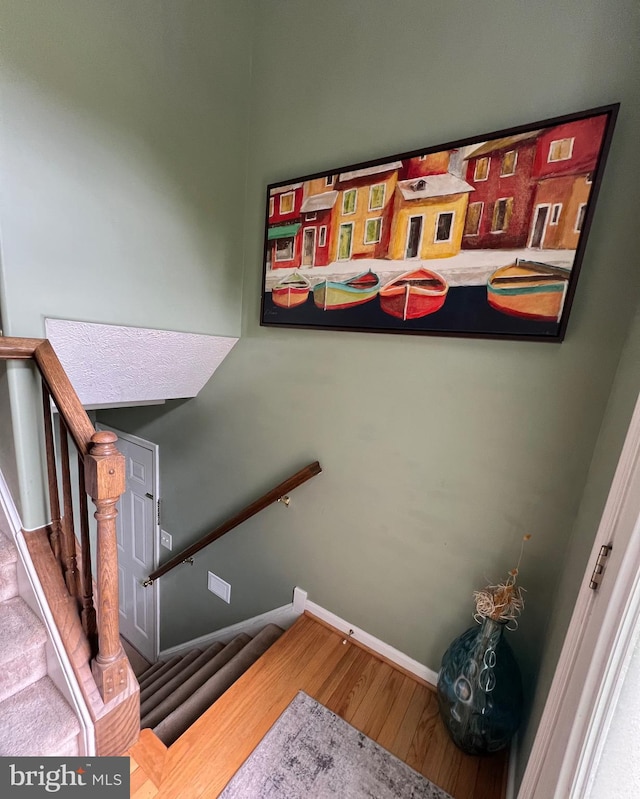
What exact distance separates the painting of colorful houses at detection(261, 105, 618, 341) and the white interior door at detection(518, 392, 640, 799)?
0.53 meters

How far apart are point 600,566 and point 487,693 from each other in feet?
2.22

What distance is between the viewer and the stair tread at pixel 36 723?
90 centimetres

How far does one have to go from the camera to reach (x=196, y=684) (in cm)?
153

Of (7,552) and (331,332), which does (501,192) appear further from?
(7,552)

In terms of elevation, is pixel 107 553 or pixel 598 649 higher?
pixel 598 649

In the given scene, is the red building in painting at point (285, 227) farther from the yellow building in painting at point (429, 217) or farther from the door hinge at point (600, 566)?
the door hinge at point (600, 566)

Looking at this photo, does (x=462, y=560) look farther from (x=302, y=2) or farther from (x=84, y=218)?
(x=302, y=2)

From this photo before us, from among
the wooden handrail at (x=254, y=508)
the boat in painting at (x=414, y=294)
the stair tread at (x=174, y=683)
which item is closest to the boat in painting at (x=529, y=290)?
the boat in painting at (x=414, y=294)

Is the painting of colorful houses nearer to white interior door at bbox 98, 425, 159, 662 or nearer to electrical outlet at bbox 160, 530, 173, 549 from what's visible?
white interior door at bbox 98, 425, 159, 662

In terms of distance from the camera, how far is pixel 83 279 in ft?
3.90

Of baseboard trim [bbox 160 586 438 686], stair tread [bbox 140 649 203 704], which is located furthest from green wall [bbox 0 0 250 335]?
stair tread [bbox 140 649 203 704]

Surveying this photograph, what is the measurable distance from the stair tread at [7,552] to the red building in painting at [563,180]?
2.08 meters

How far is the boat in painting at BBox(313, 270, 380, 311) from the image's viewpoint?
125 cm

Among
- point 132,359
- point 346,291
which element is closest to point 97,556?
point 132,359
